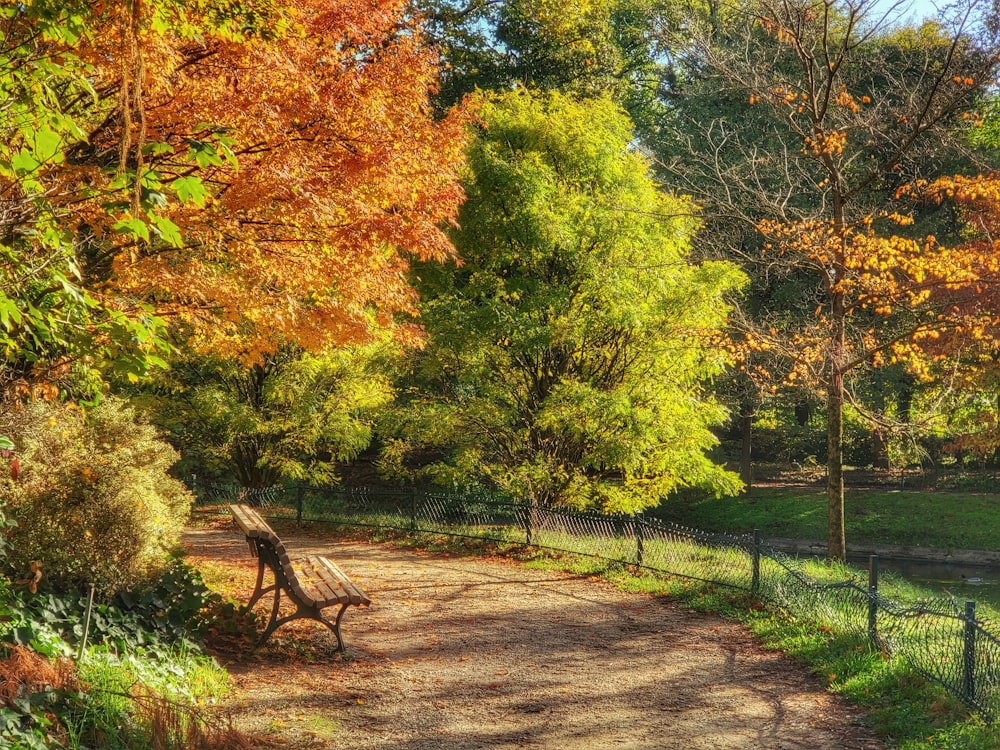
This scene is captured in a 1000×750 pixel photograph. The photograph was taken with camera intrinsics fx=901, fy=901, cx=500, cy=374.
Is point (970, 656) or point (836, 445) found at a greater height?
point (836, 445)

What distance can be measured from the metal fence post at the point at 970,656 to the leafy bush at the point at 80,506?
589cm

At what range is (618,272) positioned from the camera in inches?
523

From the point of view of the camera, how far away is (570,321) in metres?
13.5

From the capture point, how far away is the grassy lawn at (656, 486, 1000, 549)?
2292 cm

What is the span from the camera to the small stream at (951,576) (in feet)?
58.5

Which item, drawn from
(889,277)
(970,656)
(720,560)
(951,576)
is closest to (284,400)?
(720,560)

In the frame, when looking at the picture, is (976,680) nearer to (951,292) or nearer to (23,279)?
(23,279)

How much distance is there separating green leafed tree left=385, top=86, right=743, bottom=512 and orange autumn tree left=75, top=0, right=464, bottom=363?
3.30 meters

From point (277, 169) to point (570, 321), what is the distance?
663 centimetres

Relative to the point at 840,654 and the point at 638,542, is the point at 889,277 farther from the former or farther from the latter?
the point at 840,654

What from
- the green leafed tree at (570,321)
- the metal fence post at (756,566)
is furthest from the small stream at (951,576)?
the metal fence post at (756,566)

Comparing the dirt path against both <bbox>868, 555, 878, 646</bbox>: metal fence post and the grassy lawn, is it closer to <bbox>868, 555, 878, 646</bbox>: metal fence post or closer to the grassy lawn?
<bbox>868, 555, 878, 646</bbox>: metal fence post

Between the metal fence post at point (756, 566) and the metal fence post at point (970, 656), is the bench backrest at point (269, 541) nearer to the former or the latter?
the metal fence post at point (970, 656)

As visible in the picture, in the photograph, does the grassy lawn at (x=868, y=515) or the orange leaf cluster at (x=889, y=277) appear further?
the grassy lawn at (x=868, y=515)
